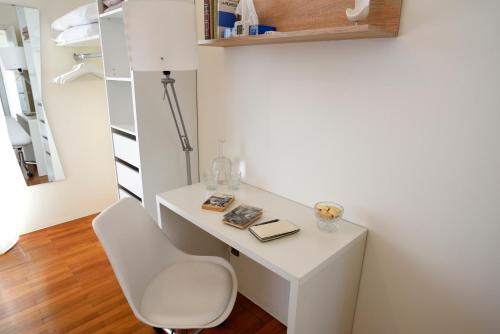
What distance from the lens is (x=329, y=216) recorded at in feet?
4.07

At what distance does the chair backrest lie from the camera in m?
1.19

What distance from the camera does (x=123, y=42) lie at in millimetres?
2125

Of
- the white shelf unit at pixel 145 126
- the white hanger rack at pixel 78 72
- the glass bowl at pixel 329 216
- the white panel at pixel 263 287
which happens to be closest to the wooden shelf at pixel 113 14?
the white shelf unit at pixel 145 126

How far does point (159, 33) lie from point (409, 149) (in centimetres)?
117

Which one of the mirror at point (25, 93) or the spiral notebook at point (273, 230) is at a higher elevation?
the mirror at point (25, 93)

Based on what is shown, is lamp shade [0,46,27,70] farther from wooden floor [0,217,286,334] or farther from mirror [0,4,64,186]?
wooden floor [0,217,286,334]

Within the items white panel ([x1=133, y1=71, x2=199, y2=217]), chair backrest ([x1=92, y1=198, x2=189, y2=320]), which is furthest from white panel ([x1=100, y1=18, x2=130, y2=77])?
chair backrest ([x1=92, y1=198, x2=189, y2=320])

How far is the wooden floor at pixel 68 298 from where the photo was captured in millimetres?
1748

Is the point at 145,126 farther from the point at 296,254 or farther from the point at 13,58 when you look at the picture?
the point at 13,58

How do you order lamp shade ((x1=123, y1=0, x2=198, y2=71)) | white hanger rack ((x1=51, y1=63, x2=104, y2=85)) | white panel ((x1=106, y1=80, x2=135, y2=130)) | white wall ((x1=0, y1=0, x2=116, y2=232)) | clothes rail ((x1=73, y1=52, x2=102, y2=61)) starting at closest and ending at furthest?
lamp shade ((x1=123, y1=0, x2=198, y2=71))
white panel ((x1=106, y1=80, x2=135, y2=130))
white hanger rack ((x1=51, y1=63, x2=104, y2=85))
white wall ((x1=0, y1=0, x2=116, y2=232))
clothes rail ((x1=73, y1=52, x2=102, y2=61))

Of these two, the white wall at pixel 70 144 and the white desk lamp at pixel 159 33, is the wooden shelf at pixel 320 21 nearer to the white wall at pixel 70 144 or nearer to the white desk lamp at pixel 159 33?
the white desk lamp at pixel 159 33

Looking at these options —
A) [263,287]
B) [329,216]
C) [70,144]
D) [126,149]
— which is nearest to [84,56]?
Answer: [70,144]

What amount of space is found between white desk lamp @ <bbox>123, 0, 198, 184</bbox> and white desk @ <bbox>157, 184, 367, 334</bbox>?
70 centimetres

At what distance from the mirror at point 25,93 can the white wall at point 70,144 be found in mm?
67
